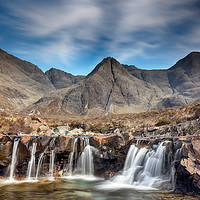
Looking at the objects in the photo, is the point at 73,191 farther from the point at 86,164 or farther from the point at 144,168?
the point at 144,168

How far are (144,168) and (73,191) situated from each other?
659 centimetres

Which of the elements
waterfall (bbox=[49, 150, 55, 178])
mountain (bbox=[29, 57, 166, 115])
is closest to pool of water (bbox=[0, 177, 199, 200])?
waterfall (bbox=[49, 150, 55, 178])

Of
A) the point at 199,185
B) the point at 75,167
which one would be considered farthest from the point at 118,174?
the point at 199,185

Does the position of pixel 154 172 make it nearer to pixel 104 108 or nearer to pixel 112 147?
pixel 112 147

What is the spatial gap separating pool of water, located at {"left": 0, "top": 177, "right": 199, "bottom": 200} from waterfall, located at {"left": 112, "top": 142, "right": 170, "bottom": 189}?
1.26 meters

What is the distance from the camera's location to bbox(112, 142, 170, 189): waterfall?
16.7 metres

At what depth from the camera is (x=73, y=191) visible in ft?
54.9

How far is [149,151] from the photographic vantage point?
18.8 m

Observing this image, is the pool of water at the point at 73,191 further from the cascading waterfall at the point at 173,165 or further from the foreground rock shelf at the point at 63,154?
the foreground rock shelf at the point at 63,154

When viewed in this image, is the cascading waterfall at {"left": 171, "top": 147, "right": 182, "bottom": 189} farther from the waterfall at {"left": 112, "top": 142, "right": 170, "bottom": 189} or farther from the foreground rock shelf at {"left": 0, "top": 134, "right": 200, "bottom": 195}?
the foreground rock shelf at {"left": 0, "top": 134, "right": 200, "bottom": 195}

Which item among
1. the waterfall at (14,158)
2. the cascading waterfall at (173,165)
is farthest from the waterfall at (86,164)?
the cascading waterfall at (173,165)

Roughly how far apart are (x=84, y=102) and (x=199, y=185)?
15451 cm

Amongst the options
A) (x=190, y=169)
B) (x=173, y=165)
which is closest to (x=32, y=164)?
(x=173, y=165)

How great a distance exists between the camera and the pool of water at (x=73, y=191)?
14383 millimetres
